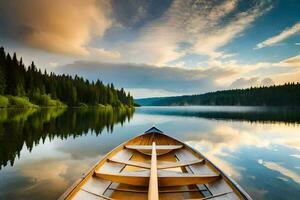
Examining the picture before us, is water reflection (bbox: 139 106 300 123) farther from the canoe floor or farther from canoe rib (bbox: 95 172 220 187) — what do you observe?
canoe rib (bbox: 95 172 220 187)

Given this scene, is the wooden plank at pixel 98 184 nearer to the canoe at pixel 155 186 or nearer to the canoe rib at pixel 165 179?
Answer: the canoe at pixel 155 186

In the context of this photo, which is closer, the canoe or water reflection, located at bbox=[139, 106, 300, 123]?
the canoe

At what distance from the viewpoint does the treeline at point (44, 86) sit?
5716 cm

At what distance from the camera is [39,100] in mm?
63469

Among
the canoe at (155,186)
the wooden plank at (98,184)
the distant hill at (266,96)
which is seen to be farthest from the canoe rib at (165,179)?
the distant hill at (266,96)

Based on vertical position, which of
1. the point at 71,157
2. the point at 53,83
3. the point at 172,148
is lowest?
the point at 71,157

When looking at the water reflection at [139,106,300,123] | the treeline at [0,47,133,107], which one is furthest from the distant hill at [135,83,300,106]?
the treeline at [0,47,133,107]

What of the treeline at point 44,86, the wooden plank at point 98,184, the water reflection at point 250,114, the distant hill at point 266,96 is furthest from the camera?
the distant hill at point 266,96

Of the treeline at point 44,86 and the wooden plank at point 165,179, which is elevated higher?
the treeline at point 44,86

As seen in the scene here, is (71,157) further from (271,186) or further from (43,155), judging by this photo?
(271,186)

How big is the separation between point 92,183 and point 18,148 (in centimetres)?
864

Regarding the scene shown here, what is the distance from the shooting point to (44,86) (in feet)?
235

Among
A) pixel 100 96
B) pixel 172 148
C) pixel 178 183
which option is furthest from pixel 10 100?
pixel 178 183

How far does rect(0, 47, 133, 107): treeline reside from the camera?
57.2 metres
